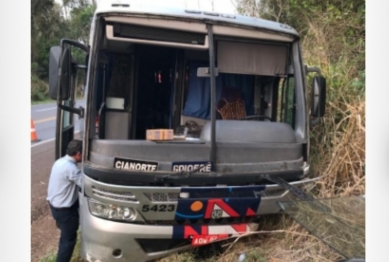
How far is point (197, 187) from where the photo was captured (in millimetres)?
2824

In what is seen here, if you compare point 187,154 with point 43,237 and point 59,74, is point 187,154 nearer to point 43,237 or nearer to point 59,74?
point 59,74

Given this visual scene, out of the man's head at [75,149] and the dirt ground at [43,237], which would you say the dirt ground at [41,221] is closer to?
the dirt ground at [43,237]

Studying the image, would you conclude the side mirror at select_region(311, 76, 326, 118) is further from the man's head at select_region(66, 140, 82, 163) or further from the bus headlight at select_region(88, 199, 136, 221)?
the man's head at select_region(66, 140, 82, 163)

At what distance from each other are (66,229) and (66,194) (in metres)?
0.33

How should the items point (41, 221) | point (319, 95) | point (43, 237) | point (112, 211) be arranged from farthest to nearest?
1. point (41, 221)
2. point (43, 237)
3. point (319, 95)
4. point (112, 211)

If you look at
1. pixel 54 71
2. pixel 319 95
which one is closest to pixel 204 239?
pixel 319 95

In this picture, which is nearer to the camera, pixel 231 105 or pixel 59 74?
pixel 59 74

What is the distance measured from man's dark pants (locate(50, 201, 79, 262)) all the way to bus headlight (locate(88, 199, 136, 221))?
0.67 metres

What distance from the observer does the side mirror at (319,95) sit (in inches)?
135

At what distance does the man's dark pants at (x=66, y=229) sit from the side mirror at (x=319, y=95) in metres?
2.34

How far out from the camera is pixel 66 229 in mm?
3402

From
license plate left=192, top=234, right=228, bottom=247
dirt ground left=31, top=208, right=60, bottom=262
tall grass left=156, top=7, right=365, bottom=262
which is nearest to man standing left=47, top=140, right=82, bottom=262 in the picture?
dirt ground left=31, top=208, right=60, bottom=262

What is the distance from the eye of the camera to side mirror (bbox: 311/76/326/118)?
11.3ft
